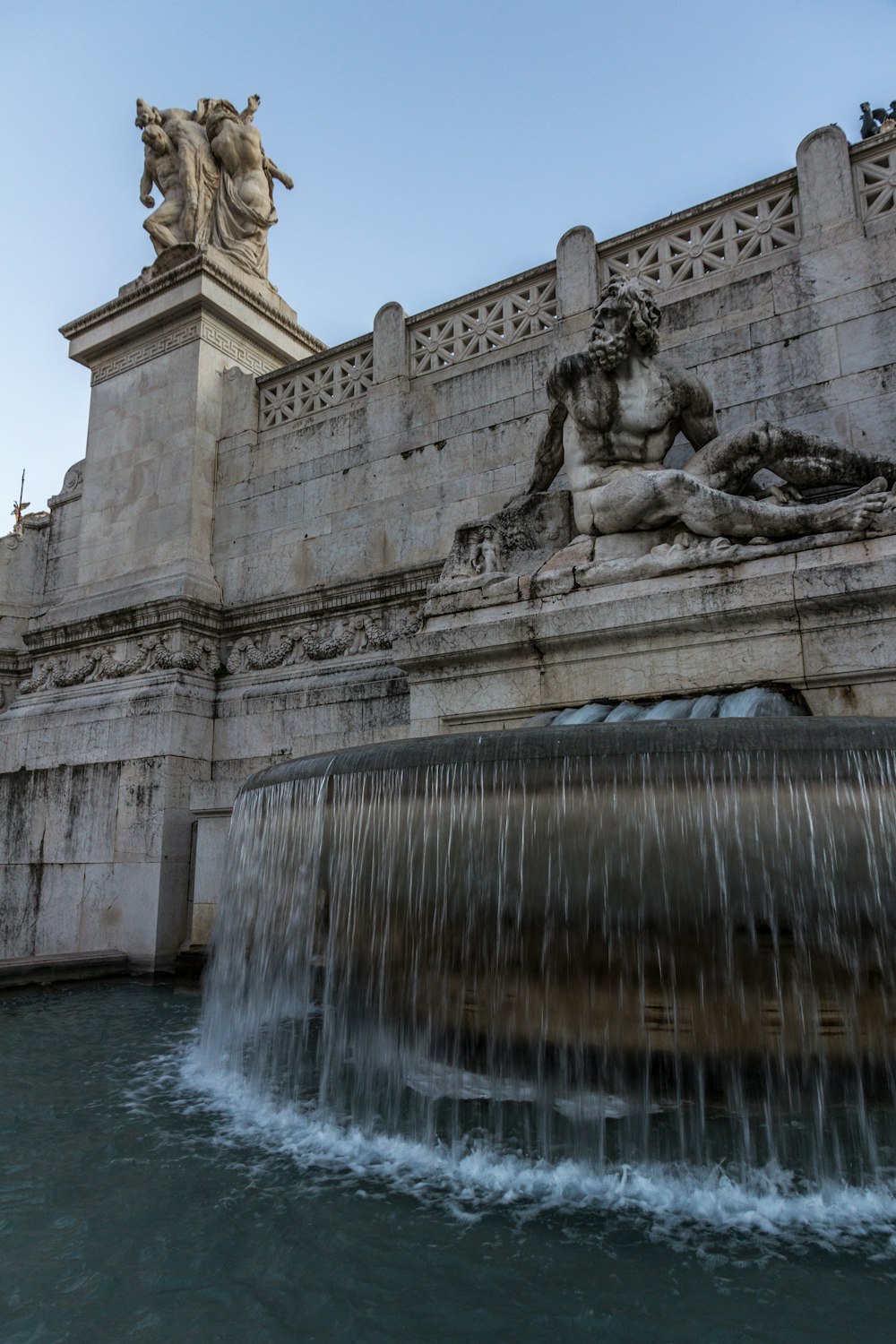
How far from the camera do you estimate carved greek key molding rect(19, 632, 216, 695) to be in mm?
9538

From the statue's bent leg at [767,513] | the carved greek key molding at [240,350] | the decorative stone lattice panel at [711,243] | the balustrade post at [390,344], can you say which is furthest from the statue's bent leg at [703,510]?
the carved greek key molding at [240,350]

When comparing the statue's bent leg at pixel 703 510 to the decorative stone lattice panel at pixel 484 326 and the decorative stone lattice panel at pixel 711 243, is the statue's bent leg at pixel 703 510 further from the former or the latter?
the decorative stone lattice panel at pixel 484 326

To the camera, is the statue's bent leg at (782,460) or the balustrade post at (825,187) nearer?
the statue's bent leg at (782,460)

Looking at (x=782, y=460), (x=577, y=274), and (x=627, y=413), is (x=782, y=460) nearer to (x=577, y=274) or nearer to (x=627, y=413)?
(x=627, y=413)

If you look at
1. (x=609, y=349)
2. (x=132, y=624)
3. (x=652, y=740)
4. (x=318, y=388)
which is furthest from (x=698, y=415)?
(x=132, y=624)

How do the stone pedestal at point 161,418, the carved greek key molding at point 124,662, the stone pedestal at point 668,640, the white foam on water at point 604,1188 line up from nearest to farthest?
the white foam on water at point 604,1188 → the stone pedestal at point 668,640 → the carved greek key molding at point 124,662 → the stone pedestal at point 161,418

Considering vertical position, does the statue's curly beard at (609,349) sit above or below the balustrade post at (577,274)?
below

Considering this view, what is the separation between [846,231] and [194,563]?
7242 millimetres

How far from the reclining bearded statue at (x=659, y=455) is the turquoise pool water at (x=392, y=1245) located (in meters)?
3.79

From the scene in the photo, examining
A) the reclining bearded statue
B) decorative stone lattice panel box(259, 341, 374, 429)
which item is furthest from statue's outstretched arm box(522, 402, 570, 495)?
decorative stone lattice panel box(259, 341, 374, 429)

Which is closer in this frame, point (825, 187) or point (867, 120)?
point (825, 187)

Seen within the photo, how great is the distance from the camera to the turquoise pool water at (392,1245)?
228cm

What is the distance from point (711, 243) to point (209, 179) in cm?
718

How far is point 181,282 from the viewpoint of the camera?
1084 cm
